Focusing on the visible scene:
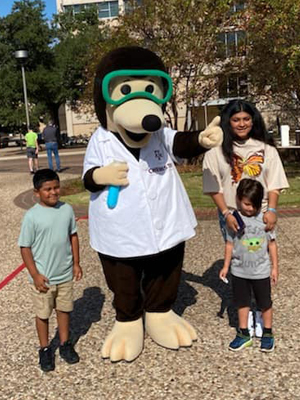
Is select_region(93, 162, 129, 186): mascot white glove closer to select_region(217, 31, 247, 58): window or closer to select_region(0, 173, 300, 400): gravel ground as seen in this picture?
select_region(0, 173, 300, 400): gravel ground

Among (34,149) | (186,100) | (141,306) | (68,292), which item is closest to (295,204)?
(141,306)

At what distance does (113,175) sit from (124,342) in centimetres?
113

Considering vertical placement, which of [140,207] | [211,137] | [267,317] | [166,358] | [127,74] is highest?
[127,74]

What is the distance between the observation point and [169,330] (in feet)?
10.7

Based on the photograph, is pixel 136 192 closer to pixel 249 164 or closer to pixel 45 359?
pixel 249 164

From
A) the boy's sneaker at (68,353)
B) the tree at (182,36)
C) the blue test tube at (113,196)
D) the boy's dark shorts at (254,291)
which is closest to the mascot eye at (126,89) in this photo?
the blue test tube at (113,196)

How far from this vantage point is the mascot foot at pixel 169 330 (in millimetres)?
3201

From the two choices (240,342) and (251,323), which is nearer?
(240,342)

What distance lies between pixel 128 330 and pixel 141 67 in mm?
1806

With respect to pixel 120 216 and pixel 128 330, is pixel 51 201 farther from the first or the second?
pixel 128 330

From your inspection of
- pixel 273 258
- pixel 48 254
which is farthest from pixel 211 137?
pixel 48 254

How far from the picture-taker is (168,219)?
3131 millimetres

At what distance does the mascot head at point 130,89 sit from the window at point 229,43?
34.0 feet

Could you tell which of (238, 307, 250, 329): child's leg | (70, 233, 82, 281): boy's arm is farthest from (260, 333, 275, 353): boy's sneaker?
(70, 233, 82, 281): boy's arm
